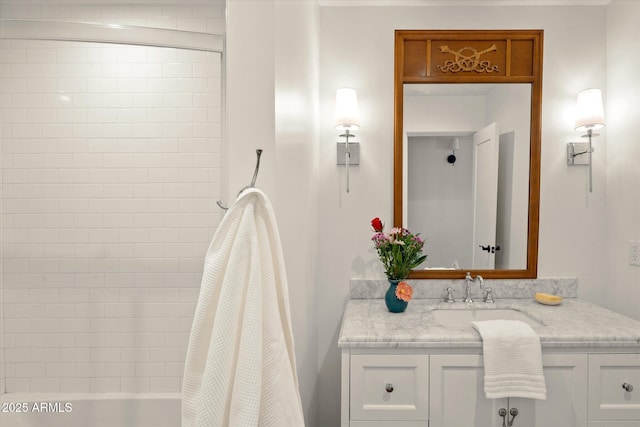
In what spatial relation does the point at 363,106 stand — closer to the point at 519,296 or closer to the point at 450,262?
the point at 450,262

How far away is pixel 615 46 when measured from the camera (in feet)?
6.08

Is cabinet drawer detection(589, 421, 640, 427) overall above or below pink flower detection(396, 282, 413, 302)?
below

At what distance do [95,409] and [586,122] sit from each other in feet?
9.18

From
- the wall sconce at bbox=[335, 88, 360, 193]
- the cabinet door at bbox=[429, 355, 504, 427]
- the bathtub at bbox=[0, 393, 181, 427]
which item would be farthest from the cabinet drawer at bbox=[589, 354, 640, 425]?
the bathtub at bbox=[0, 393, 181, 427]

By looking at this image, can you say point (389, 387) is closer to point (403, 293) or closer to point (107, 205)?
point (403, 293)

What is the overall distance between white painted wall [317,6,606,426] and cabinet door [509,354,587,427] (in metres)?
0.68

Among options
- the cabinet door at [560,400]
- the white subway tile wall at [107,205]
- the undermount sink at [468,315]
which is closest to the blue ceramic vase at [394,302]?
the undermount sink at [468,315]

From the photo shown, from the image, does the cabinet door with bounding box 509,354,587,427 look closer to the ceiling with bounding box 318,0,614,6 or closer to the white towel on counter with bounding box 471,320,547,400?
the white towel on counter with bounding box 471,320,547,400

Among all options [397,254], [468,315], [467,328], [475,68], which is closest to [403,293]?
[397,254]

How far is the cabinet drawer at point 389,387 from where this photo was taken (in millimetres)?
1359

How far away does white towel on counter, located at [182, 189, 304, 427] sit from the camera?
31.8 inches

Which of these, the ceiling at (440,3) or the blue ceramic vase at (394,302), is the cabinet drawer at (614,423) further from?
the ceiling at (440,3)

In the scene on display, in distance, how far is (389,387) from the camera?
1366mm

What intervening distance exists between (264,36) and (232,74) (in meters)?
0.13
